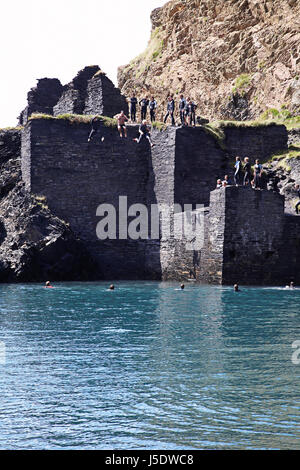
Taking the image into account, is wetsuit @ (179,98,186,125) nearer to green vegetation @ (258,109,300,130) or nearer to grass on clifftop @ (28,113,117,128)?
grass on clifftop @ (28,113,117,128)

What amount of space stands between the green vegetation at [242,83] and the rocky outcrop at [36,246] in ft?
67.1

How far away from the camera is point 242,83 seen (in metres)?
53.7

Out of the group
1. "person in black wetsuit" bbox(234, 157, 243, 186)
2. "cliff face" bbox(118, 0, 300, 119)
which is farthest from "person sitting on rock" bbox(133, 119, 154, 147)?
Answer: "cliff face" bbox(118, 0, 300, 119)

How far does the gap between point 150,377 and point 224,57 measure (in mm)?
45531

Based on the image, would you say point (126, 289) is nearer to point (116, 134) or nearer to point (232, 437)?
point (116, 134)

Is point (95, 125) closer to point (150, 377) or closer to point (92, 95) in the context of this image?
point (92, 95)

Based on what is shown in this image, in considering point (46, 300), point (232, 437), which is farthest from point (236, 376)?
point (46, 300)

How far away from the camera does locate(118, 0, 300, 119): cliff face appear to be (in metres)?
50.0

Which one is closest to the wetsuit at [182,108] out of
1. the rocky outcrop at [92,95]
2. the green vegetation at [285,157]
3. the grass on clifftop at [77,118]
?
the grass on clifftop at [77,118]

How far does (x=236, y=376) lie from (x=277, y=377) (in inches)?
29.4

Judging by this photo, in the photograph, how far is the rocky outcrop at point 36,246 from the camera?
120 feet

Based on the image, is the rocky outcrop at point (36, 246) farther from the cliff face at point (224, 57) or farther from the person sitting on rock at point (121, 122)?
the cliff face at point (224, 57)

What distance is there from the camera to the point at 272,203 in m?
32.6

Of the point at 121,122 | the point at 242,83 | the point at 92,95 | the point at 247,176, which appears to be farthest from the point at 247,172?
the point at 242,83
